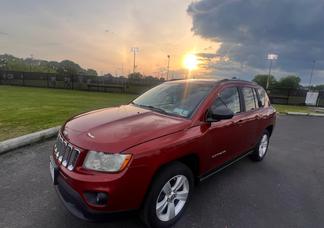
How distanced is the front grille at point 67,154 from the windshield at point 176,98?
1.33 metres

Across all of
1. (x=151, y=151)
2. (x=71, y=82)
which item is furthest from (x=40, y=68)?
(x=151, y=151)

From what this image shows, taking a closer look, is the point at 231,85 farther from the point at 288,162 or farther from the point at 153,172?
the point at 288,162

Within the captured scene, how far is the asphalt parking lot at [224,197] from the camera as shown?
290 cm

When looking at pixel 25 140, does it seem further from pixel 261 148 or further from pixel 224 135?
pixel 261 148

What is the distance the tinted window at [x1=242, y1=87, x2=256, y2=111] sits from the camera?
4314 mm

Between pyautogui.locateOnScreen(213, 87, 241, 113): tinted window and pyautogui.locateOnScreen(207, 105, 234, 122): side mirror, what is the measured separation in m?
0.23

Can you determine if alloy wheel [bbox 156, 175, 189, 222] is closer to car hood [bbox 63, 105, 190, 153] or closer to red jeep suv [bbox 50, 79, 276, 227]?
red jeep suv [bbox 50, 79, 276, 227]

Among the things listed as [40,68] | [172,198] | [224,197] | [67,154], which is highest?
[40,68]

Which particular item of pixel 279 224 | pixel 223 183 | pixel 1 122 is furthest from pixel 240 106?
pixel 1 122

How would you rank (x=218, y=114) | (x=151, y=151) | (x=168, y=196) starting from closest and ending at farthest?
(x=151, y=151)
(x=168, y=196)
(x=218, y=114)

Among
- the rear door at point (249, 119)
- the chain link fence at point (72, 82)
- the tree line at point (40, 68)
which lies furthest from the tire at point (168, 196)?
the tree line at point (40, 68)

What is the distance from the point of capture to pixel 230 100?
3.85 m

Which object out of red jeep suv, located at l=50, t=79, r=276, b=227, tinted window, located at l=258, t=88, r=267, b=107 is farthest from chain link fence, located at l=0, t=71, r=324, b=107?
red jeep suv, located at l=50, t=79, r=276, b=227

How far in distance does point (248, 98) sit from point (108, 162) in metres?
3.12
